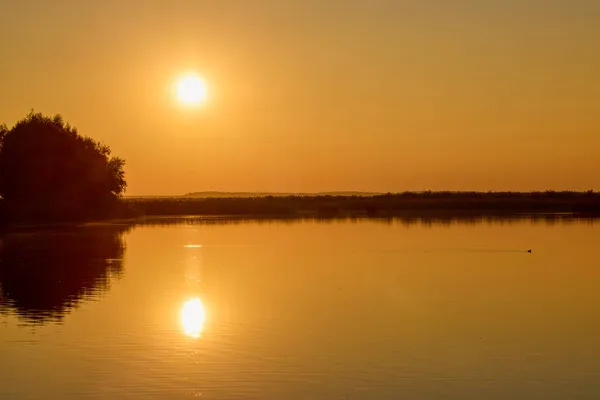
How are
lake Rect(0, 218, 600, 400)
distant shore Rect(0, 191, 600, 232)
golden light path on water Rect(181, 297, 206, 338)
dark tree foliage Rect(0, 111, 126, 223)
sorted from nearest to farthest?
1. lake Rect(0, 218, 600, 400)
2. golden light path on water Rect(181, 297, 206, 338)
3. dark tree foliage Rect(0, 111, 126, 223)
4. distant shore Rect(0, 191, 600, 232)

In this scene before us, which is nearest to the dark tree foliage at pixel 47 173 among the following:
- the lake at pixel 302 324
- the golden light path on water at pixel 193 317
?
the lake at pixel 302 324

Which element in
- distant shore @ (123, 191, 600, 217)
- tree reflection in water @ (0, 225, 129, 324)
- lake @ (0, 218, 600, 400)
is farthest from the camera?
distant shore @ (123, 191, 600, 217)

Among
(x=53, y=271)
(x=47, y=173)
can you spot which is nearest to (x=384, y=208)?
(x=47, y=173)

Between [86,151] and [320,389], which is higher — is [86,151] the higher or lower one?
the higher one

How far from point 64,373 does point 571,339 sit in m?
12.3

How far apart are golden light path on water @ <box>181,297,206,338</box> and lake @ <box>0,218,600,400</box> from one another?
0.08 m

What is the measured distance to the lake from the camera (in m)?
17.2

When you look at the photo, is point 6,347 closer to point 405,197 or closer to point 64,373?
point 64,373

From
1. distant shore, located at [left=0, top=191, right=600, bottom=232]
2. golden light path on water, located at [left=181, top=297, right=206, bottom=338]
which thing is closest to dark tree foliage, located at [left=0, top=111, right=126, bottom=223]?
distant shore, located at [left=0, top=191, right=600, bottom=232]

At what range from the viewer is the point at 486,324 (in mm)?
23891

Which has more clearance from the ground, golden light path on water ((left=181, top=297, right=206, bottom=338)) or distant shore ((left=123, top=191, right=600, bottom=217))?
distant shore ((left=123, top=191, right=600, bottom=217))

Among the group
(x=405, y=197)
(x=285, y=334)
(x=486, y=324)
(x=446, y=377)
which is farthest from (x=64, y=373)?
(x=405, y=197)

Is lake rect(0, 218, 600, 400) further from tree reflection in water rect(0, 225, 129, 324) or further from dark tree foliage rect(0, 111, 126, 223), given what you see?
dark tree foliage rect(0, 111, 126, 223)

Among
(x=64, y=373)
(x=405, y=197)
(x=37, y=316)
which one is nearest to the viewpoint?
(x=64, y=373)
